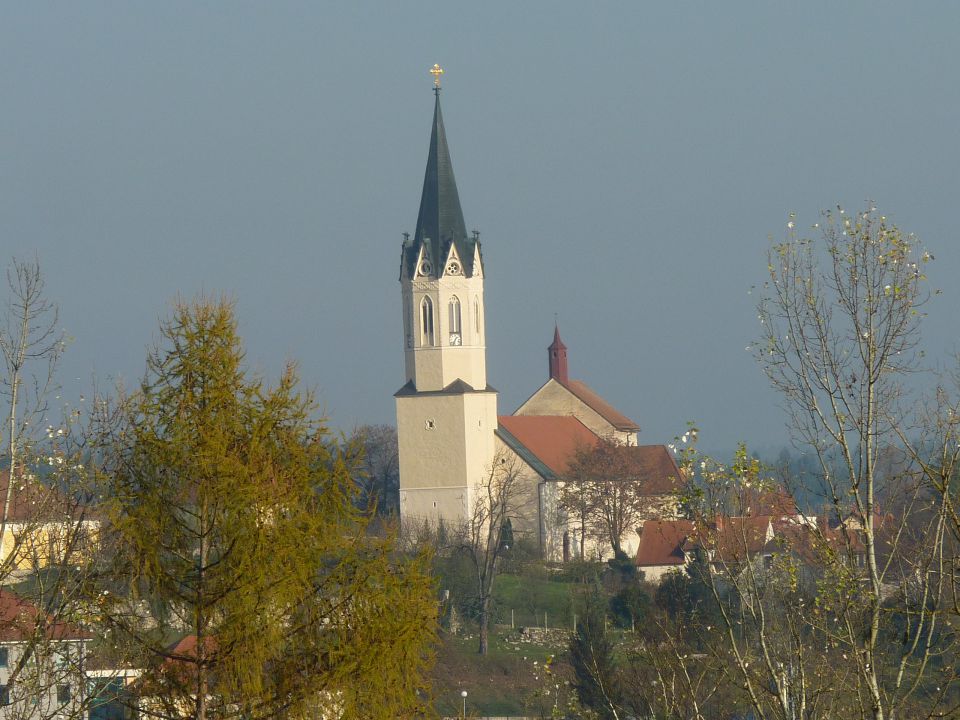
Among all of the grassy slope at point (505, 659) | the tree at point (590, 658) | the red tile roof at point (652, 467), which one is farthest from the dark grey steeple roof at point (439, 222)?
the tree at point (590, 658)

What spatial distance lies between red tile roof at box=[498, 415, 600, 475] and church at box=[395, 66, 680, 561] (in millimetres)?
348

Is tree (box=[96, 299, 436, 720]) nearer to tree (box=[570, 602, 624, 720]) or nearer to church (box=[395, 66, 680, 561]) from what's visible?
tree (box=[570, 602, 624, 720])

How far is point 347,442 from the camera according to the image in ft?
51.5

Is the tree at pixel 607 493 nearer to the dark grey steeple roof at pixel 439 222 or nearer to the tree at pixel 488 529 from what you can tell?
the tree at pixel 488 529

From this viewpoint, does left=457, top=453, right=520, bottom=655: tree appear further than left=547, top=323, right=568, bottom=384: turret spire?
No

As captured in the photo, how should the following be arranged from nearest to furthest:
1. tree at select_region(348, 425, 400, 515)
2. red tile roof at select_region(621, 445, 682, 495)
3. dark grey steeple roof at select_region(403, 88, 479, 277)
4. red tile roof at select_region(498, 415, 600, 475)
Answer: red tile roof at select_region(621, 445, 682, 495) → dark grey steeple roof at select_region(403, 88, 479, 277) → red tile roof at select_region(498, 415, 600, 475) → tree at select_region(348, 425, 400, 515)

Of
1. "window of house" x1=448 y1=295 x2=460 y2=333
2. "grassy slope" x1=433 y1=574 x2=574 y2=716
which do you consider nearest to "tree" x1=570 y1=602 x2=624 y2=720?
"grassy slope" x1=433 y1=574 x2=574 y2=716

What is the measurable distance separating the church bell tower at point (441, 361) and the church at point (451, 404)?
45 mm

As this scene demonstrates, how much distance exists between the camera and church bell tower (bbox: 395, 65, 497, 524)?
68812 mm

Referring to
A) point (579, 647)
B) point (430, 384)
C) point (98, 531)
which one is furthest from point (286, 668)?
point (430, 384)

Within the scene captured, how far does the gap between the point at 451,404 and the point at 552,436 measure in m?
9.08

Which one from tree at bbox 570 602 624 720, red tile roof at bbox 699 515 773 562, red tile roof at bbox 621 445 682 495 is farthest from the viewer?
red tile roof at bbox 621 445 682 495

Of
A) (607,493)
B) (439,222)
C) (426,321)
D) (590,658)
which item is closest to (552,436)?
(426,321)

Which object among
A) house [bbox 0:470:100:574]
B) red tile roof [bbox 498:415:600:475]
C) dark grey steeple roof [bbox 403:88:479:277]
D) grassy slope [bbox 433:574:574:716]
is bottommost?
grassy slope [bbox 433:574:574:716]
